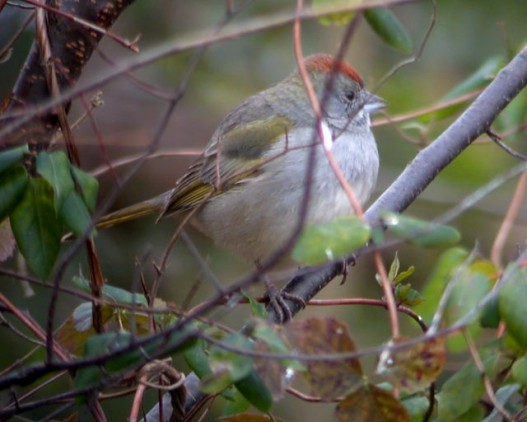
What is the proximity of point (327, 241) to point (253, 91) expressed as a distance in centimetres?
467

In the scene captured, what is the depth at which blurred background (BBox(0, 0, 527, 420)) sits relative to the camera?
16.6 ft

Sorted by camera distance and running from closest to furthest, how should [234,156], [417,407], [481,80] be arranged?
[417,407] → [481,80] → [234,156]

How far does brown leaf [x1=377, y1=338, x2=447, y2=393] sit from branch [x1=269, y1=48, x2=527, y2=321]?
102cm

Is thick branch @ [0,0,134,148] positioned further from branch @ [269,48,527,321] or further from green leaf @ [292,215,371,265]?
green leaf @ [292,215,371,265]

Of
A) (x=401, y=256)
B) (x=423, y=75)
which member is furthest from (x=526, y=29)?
(x=401, y=256)

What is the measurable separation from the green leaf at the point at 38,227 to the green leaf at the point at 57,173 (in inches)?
1.8

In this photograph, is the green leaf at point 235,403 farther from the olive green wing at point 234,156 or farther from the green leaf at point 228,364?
the olive green wing at point 234,156

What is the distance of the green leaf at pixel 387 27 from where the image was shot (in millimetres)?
2160

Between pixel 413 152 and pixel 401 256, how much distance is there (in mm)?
650

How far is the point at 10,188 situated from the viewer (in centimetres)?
A: 221

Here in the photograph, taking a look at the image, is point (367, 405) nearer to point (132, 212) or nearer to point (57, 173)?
point (57, 173)

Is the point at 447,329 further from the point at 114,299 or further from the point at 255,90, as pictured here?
the point at 255,90

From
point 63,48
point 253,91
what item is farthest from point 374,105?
point 253,91

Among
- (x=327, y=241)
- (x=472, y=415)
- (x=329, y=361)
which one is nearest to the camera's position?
(x=327, y=241)
